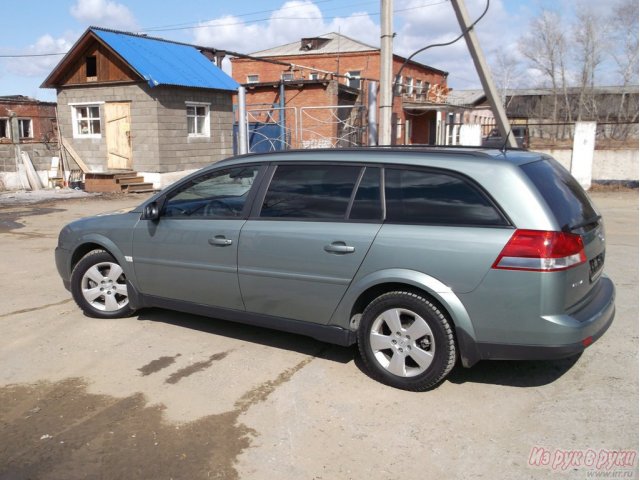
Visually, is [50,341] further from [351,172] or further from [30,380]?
[351,172]

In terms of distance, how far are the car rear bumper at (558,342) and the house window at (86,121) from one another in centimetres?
1851

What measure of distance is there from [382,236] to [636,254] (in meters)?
6.09

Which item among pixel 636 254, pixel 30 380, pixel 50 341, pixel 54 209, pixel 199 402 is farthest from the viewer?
pixel 54 209

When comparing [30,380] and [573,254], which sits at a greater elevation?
[573,254]

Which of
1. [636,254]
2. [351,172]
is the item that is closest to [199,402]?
[351,172]

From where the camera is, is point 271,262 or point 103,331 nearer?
point 271,262

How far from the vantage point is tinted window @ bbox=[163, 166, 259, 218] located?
474 cm

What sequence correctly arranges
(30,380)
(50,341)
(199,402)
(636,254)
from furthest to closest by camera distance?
1. (636,254)
2. (50,341)
3. (30,380)
4. (199,402)

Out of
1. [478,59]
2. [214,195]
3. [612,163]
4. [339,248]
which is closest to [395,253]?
[339,248]

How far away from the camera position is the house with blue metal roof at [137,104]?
1834cm

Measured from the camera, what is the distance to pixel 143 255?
5.11 meters

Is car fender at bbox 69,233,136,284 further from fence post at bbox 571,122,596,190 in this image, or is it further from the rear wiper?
fence post at bbox 571,122,596,190

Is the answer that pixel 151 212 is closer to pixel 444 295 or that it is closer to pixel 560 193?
pixel 444 295

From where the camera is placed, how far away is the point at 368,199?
13.5ft
